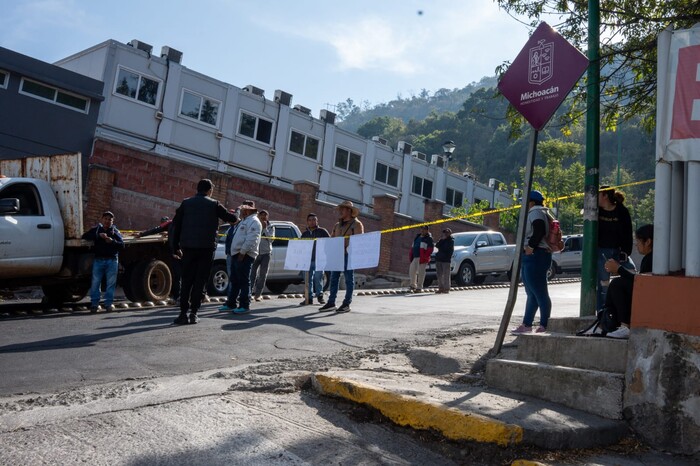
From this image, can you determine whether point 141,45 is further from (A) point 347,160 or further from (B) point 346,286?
(B) point 346,286

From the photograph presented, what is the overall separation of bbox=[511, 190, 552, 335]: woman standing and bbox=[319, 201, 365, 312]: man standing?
4.03m

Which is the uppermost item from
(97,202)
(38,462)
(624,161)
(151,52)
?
(624,161)

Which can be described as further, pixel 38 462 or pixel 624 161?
pixel 624 161

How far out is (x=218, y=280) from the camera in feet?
46.8

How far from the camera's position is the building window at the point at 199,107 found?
28547 mm

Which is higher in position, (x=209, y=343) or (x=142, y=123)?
(x=142, y=123)

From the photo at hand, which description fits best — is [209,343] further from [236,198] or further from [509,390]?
[236,198]

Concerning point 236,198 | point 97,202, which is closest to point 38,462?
point 97,202

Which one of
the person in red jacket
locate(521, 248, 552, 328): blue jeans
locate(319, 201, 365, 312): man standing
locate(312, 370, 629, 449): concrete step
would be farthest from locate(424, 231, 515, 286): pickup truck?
locate(312, 370, 629, 449): concrete step

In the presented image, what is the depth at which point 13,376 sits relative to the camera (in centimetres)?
521

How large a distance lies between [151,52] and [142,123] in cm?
300

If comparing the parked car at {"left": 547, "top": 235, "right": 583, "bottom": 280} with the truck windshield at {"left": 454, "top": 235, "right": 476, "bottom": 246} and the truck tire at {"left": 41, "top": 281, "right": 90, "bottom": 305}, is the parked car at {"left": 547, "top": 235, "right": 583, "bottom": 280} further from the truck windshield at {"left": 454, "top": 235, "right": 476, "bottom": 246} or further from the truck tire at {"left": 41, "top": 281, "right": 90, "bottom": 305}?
the truck tire at {"left": 41, "top": 281, "right": 90, "bottom": 305}

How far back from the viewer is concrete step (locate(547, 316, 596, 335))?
583cm

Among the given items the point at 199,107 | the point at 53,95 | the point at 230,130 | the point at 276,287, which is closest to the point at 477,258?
the point at 276,287
